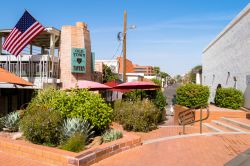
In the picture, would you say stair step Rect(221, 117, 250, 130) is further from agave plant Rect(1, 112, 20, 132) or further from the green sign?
the green sign

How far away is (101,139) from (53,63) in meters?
12.6

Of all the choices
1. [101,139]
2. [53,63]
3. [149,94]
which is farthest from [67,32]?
[101,139]

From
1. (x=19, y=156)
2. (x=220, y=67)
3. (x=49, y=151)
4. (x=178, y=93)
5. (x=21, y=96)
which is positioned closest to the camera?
(x=49, y=151)

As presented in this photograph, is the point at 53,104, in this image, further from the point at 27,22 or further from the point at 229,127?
the point at 27,22

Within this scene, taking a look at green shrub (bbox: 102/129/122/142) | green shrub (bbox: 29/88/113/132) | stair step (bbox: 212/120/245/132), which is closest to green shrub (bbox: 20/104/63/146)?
green shrub (bbox: 29/88/113/132)

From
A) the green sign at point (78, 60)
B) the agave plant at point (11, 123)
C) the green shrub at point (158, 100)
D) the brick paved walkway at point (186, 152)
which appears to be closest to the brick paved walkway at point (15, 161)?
the brick paved walkway at point (186, 152)

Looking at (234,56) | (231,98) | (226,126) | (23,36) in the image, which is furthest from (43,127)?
(234,56)

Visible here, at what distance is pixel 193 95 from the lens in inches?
681

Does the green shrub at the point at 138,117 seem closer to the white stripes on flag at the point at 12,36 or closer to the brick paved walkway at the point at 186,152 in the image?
the brick paved walkway at the point at 186,152

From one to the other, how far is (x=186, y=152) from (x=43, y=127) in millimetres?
4239

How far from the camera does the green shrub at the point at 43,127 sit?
8.24 m

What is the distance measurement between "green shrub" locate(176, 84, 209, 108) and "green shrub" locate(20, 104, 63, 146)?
410 inches

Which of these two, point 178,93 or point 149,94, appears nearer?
point 149,94

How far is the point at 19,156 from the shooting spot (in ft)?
25.9
